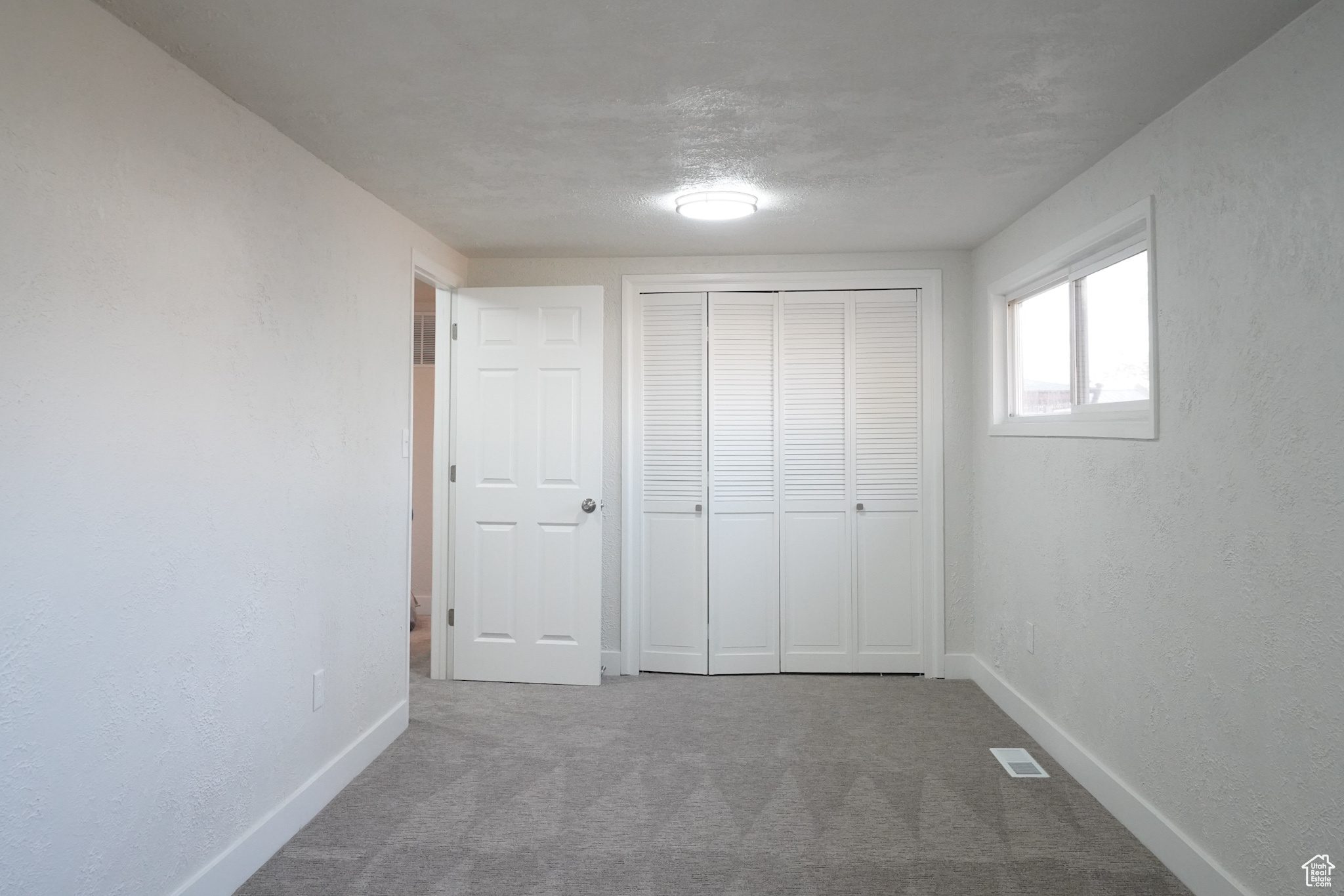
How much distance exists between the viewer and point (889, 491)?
163 inches

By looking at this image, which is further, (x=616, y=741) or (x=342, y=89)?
(x=616, y=741)

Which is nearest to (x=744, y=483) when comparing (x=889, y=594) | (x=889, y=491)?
(x=889, y=491)

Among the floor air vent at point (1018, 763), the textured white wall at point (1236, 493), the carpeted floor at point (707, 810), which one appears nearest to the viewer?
the textured white wall at point (1236, 493)

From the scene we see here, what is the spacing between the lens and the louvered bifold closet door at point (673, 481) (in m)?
4.18

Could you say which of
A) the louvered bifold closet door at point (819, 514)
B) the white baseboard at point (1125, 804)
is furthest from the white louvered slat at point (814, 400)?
the white baseboard at point (1125, 804)

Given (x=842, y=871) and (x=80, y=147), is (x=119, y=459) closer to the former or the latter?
(x=80, y=147)

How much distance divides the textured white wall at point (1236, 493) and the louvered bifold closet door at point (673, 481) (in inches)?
75.0

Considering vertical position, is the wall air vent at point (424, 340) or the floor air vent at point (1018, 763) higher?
the wall air vent at point (424, 340)

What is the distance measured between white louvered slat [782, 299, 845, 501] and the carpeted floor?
45.9 inches

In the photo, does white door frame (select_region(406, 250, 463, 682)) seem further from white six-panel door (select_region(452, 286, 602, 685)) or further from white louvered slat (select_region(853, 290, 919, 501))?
white louvered slat (select_region(853, 290, 919, 501))

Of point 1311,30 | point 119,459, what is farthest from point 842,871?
point 1311,30

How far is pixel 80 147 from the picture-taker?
1.66 m

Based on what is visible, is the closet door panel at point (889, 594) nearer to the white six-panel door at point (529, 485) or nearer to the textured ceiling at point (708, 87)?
the white six-panel door at point (529, 485)

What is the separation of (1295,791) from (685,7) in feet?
7.55
